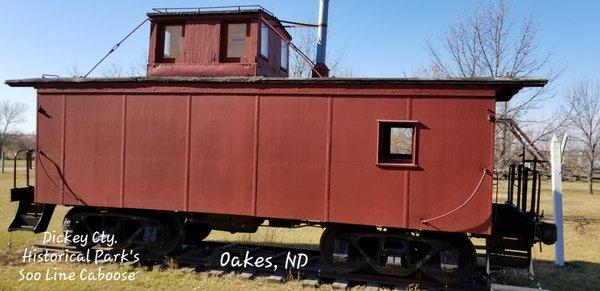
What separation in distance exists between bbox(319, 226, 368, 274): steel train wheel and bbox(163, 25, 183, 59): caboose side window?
4.70 m

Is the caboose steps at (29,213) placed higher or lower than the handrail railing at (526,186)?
lower

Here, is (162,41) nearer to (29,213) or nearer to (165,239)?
(165,239)

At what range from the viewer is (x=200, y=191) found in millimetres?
8391

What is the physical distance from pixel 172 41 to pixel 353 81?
4.05 meters

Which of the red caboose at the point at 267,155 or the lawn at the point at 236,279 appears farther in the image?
the lawn at the point at 236,279

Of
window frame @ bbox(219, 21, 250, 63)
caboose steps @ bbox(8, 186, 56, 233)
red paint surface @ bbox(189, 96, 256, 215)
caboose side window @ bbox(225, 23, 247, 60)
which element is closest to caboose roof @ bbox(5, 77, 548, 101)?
red paint surface @ bbox(189, 96, 256, 215)

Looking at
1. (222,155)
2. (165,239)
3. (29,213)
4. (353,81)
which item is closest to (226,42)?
(222,155)

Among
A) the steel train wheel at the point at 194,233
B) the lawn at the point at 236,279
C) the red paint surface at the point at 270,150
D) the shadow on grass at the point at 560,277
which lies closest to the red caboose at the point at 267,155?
the red paint surface at the point at 270,150

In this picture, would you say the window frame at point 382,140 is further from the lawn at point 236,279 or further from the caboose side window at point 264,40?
the caboose side window at point 264,40

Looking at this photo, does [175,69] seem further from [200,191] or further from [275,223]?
[275,223]

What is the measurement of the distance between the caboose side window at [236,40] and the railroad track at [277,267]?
3.85 metres

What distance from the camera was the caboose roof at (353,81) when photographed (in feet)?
23.1

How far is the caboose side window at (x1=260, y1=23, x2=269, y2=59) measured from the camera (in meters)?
9.06

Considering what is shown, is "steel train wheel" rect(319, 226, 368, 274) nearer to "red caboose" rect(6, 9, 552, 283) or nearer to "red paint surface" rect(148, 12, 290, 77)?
"red caboose" rect(6, 9, 552, 283)
